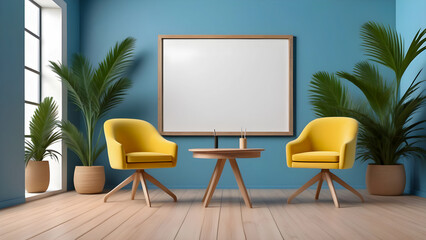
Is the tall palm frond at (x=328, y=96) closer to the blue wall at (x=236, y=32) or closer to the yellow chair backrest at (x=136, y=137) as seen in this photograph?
the blue wall at (x=236, y=32)

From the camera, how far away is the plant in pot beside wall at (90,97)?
14.6 ft

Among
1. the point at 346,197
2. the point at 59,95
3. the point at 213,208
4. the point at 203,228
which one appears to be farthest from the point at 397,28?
the point at 59,95

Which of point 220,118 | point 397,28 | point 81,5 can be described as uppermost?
point 81,5

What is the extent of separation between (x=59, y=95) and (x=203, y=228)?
2.91 m

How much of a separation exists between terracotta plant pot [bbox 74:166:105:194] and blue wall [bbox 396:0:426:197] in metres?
3.50

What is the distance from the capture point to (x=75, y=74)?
4.73 m

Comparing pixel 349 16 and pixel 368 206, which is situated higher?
pixel 349 16

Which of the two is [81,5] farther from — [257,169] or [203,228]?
[203,228]

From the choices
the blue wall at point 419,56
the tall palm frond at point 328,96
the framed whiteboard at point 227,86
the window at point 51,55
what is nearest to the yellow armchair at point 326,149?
the tall palm frond at point 328,96

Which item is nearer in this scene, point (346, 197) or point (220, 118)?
point (346, 197)

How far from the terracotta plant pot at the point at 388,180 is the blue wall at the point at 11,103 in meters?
3.56

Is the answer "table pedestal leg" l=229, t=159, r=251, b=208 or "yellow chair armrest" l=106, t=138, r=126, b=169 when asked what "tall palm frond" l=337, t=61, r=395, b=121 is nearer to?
"table pedestal leg" l=229, t=159, r=251, b=208

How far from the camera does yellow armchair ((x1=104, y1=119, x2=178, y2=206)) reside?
3605mm

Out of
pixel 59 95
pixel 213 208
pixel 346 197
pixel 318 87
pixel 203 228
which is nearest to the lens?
pixel 203 228
